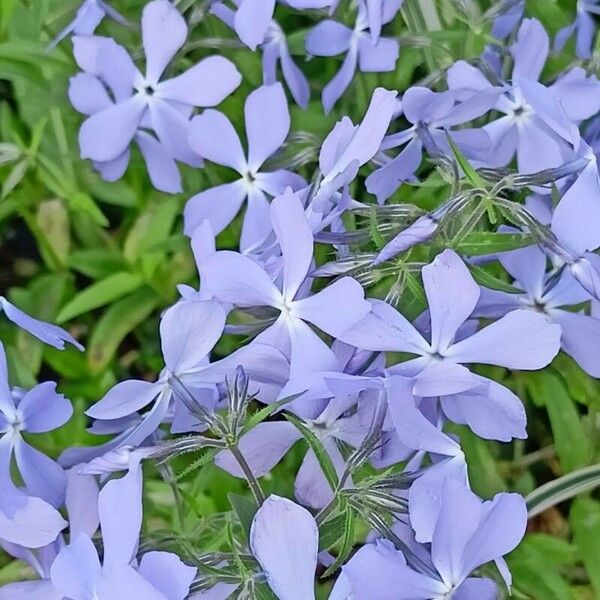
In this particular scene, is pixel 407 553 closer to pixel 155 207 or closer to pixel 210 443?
pixel 210 443

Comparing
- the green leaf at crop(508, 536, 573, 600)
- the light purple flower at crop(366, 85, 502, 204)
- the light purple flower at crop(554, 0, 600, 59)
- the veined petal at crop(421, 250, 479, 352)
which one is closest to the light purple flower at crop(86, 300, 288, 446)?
the veined petal at crop(421, 250, 479, 352)

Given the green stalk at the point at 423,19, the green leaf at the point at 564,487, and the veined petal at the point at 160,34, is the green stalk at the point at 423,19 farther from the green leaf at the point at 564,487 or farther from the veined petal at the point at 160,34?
the green leaf at the point at 564,487

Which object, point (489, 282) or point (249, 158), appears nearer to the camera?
point (489, 282)

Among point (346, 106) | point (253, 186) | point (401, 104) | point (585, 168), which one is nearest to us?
point (585, 168)

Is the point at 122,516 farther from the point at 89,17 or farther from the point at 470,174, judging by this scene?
the point at 89,17

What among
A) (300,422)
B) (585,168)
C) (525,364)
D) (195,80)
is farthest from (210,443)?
(195,80)

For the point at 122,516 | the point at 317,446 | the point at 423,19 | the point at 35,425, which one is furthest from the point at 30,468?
the point at 423,19
